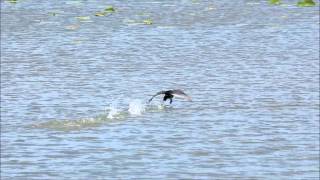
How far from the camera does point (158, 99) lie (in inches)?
1212

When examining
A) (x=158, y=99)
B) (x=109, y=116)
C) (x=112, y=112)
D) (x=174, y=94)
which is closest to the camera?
(x=109, y=116)

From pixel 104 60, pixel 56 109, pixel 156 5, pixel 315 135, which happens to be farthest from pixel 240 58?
pixel 156 5

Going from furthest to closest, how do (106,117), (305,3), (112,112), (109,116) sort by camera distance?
(305,3)
(112,112)
(109,116)
(106,117)

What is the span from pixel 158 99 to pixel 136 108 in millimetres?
2068

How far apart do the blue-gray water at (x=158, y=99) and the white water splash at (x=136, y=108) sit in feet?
0.22

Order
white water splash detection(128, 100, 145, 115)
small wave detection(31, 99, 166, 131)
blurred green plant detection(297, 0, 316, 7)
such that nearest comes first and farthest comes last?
small wave detection(31, 99, 166, 131), white water splash detection(128, 100, 145, 115), blurred green plant detection(297, 0, 316, 7)

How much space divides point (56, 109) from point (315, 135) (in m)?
6.59

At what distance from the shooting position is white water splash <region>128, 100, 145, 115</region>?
28.5 metres

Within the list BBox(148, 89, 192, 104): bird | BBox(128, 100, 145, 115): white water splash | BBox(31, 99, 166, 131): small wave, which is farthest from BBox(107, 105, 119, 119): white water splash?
BBox(148, 89, 192, 104): bird

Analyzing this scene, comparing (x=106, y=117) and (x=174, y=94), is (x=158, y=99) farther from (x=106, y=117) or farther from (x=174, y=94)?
(x=106, y=117)

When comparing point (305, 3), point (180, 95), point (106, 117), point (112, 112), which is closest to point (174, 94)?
A: point (180, 95)

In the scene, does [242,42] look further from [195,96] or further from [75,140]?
[75,140]

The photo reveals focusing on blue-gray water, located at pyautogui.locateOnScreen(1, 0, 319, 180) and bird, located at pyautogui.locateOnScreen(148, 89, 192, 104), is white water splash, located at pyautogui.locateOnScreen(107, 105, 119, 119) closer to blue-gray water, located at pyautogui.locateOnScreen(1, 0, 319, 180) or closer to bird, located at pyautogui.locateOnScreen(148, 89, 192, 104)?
blue-gray water, located at pyautogui.locateOnScreen(1, 0, 319, 180)

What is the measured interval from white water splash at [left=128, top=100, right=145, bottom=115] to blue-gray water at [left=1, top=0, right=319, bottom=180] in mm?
68
